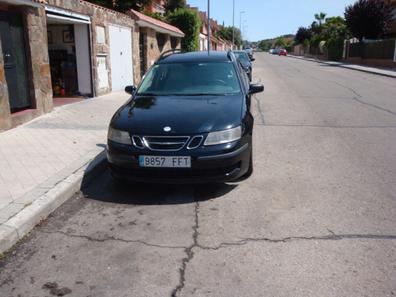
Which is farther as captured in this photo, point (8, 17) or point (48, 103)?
point (48, 103)

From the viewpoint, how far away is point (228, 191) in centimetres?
473

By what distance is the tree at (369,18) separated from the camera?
119 feet

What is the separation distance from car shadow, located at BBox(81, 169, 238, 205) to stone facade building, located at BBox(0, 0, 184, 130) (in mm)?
3483

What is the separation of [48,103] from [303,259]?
25.0 feet

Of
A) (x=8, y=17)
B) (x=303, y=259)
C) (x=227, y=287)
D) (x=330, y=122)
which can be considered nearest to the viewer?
(x=227, y=287)

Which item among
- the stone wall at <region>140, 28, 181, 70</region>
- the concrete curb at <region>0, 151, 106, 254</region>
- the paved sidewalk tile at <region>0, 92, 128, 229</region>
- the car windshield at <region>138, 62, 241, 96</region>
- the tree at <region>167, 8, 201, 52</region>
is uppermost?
the tree at <region>167, 8, 201, 52</region>

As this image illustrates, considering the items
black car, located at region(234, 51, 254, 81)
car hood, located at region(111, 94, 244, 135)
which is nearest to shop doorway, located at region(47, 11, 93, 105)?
black car, located at region(234, 51, 254, 81)

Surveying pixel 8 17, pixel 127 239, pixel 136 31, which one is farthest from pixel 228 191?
pixel 136 31

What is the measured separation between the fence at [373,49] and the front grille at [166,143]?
32108mm

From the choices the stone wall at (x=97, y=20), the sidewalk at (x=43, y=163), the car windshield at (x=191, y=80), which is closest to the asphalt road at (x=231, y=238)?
the sidewalk at (x=43, y=163)

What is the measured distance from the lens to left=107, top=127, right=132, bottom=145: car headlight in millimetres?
4416

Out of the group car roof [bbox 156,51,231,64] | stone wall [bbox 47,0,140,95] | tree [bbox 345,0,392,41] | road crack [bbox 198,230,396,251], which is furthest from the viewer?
tree [bbox 345,0,392,41]

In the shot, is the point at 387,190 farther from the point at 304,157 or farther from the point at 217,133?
the point at 217,133

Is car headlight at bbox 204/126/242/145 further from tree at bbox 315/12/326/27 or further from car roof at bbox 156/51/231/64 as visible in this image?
tree at bbox 315/12/326/27
